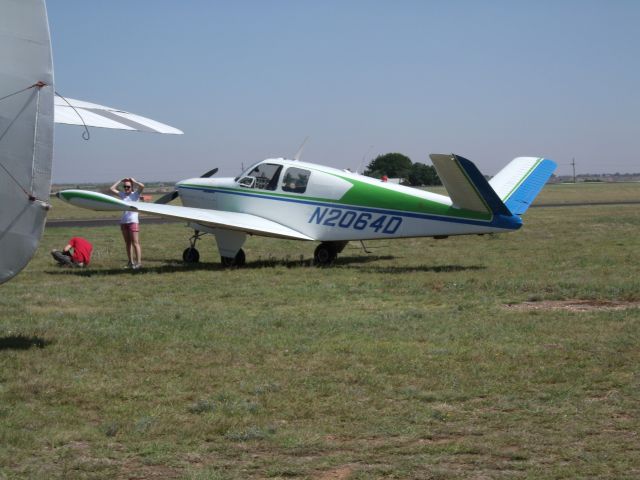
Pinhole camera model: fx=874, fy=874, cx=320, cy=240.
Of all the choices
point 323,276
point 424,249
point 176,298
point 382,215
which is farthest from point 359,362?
point 424,249

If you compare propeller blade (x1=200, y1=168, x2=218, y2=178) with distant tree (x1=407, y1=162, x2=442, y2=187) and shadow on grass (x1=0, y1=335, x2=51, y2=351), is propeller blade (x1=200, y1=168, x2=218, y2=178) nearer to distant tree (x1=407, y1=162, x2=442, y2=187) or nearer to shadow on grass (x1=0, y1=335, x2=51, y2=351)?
shadow on grass (x1=0, y1=335, x2=51, y2=351)

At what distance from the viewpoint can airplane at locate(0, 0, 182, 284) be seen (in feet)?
22.4

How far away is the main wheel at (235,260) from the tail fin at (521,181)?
16.8ft

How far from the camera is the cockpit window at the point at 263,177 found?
17.1 m

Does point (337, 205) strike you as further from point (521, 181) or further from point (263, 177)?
point (521, 181)

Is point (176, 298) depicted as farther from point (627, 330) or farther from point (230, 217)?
point (627, 330)

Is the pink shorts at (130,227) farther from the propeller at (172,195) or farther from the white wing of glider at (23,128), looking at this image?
the white wing of glider at (23,128)

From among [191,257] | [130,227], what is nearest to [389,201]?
[191,257]

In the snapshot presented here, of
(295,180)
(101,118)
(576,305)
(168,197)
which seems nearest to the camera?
(101,118)

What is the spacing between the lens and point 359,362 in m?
7.94

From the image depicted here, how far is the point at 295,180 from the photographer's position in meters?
16.9

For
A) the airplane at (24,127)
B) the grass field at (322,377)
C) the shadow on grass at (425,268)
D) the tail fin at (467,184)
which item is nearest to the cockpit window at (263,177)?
the shadow on grass at (425,268)

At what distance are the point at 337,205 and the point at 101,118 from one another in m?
7.83

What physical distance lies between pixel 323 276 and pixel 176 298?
331cm
